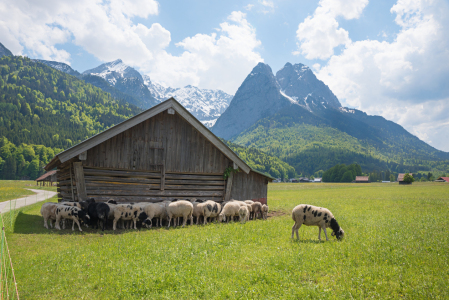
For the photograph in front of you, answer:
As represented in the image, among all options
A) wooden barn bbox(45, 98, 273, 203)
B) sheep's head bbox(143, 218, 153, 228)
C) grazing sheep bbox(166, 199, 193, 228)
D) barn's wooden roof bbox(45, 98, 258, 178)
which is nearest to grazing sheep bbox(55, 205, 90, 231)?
wooden barn bbox(45, 98, 273, 203)

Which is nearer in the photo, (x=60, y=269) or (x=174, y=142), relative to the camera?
(x=60, y=269)

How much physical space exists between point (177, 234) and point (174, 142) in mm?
6906

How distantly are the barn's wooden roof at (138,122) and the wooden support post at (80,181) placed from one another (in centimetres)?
89

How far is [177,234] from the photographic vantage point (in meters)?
12.0

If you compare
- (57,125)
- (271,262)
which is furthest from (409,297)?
(57,125)

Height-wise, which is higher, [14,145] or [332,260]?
[14,145]

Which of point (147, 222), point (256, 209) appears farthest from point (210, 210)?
point (147, 222)

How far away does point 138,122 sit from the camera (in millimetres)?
15711

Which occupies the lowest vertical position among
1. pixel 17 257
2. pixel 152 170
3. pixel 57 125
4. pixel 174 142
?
pixel 17 257

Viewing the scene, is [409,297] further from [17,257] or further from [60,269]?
[17,257]

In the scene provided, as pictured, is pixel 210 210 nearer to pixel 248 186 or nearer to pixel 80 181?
pixel 248 186

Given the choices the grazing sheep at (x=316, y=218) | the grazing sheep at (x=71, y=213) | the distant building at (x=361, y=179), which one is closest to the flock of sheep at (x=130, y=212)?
the grazing sheep at (x=71, y=213)

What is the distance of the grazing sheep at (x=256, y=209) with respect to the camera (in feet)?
57.7

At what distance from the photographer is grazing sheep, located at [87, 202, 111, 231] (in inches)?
534
